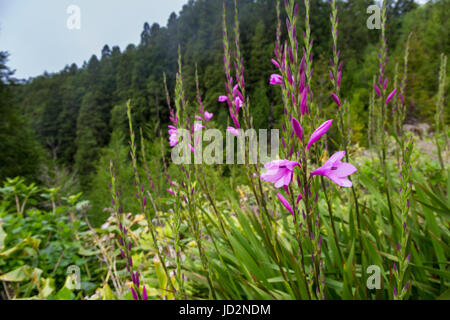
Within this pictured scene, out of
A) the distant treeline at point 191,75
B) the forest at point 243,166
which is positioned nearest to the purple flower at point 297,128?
the forest at point 243,166

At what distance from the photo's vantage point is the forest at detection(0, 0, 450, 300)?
2.50 ft

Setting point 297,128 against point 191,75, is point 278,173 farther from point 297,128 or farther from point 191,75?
point 191,75

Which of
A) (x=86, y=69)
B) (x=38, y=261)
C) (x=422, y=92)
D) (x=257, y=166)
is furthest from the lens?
(x=86, y=69)

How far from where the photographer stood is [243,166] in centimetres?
140

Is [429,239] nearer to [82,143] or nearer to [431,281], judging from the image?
[431,281]

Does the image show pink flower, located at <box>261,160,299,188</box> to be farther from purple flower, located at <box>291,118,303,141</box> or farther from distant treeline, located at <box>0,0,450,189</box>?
distant treeline, located at <box>0,0,450,189</box>

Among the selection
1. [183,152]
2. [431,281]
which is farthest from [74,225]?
[431,281]

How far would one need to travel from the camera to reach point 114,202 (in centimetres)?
75

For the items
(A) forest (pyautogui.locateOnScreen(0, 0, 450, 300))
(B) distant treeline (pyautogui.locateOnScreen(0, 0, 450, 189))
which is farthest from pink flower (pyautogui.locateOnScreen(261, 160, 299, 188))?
(B) distant treeline (pyautogui.locateOnScreen(0, 0, 450, 189))

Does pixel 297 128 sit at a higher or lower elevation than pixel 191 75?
lower

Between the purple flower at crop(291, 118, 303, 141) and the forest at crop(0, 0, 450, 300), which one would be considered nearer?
the purple flower at crop(291, 118, 303, 141)

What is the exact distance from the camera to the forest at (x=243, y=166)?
0.76m

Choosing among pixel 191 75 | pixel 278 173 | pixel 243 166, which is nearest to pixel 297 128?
pixel 278 173
